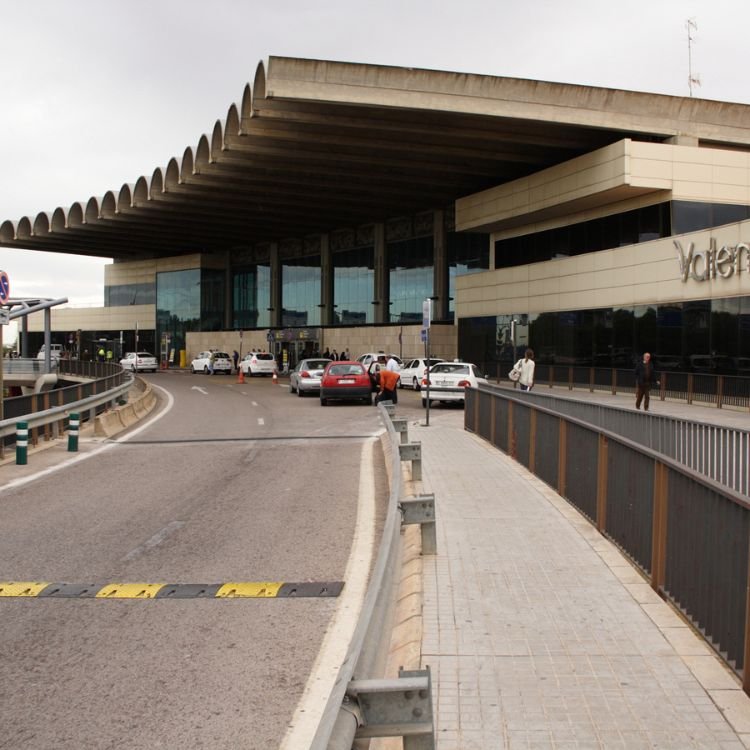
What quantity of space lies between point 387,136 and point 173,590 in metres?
34.7

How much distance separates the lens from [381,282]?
60312mm

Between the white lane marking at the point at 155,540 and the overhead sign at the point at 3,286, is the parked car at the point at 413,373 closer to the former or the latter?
the overhead sign at the point at 3,286

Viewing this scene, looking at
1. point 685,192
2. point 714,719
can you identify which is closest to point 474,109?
point 685,192

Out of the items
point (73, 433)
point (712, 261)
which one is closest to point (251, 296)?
point (712, 261)

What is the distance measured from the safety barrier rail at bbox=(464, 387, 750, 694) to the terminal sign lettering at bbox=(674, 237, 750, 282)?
19.8 meters

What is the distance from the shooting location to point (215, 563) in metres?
7.59

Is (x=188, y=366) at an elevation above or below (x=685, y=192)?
below

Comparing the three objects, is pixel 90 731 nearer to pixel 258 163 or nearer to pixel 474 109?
pixel 474 109

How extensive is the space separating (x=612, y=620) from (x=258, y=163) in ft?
137

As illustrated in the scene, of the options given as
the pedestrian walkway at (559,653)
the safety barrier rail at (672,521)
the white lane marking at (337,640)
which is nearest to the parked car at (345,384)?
the safety barrier rail at (672,521)

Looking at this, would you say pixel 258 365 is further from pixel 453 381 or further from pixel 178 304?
pixel 178 304

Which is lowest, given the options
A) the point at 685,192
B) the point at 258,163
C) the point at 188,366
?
the point at 188,366

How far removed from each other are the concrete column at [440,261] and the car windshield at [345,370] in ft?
88.1

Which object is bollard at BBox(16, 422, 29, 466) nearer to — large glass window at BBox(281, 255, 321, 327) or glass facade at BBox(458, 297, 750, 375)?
glass facade at BBox(458, 297, 750, 375)
